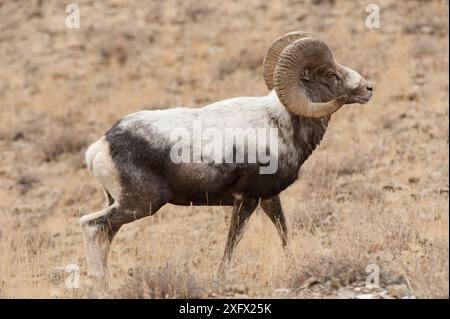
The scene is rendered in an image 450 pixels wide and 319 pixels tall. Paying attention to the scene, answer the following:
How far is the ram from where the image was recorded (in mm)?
9742

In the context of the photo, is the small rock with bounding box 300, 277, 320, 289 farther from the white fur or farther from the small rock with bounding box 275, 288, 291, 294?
the white fur

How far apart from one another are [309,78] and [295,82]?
347 mm

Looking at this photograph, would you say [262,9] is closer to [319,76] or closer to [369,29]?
[369,29]

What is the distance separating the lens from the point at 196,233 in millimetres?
13820

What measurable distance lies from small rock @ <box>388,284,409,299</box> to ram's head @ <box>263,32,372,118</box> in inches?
94.4

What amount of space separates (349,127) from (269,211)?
776cm

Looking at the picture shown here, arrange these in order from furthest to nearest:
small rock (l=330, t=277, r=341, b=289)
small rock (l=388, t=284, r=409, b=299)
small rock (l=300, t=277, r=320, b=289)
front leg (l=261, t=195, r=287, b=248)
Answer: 1. front leg (l=261, t=195, r=287, b=248)
2. small rock (l=300, t=277, r=320, b=289)
3. small rock (l=330, t=277, r=341, b=289)
4. small rock (l=388, t=284, r=409, b=299)

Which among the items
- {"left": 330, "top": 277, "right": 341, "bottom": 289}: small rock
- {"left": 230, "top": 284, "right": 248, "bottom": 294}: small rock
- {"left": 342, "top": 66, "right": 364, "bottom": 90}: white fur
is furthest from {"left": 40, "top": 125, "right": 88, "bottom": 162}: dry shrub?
{"left": 330, "top": 277, "right": 341, "bottom": 289}: small rock

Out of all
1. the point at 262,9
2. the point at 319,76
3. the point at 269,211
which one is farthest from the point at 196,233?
the point at 262,9

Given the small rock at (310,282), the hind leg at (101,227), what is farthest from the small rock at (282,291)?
the hind leg at (101,227)

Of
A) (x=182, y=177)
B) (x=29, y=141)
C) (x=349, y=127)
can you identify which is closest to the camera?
(x=182, y=177)

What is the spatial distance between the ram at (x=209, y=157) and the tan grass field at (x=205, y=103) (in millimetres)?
668

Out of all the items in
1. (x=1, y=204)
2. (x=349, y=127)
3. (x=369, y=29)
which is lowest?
(x=1, y=204)

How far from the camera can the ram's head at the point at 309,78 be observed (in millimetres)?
10047
